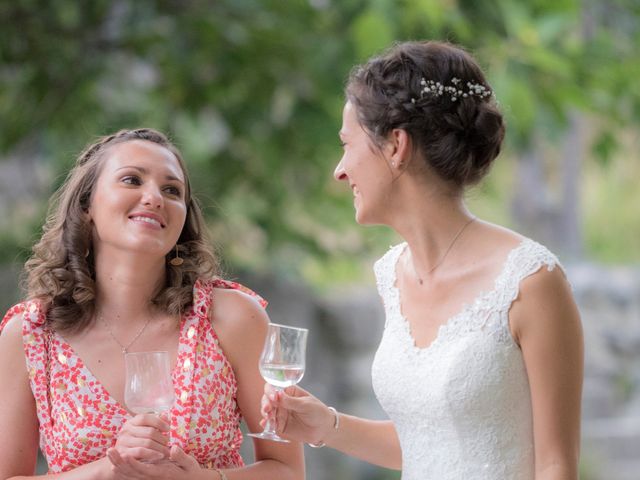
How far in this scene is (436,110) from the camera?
256 cm

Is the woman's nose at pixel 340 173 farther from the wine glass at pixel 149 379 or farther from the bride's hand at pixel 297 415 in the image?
the wine glass at pixel 149 379

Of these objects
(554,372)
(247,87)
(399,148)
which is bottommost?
(554,372)

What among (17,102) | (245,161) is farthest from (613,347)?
(17,102)

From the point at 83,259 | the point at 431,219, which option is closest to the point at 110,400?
the point at 83,259

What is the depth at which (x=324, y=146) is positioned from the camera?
5.23m

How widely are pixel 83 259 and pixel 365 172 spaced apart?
0.81 metres

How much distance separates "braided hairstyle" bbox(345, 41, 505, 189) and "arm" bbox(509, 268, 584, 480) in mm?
355

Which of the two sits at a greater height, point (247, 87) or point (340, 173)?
point (247, 87)

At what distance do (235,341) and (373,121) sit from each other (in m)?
0.68

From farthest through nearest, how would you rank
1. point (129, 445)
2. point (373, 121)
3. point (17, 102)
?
Answer: point (17, 102), point (373, 121), point (129, 445)

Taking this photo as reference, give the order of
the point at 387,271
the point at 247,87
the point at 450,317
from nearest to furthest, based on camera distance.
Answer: the point at 450,317, the point at 387,271, the point at 247,87

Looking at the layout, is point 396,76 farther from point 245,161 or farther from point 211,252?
point 245,161

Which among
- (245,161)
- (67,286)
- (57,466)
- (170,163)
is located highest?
(245,161)

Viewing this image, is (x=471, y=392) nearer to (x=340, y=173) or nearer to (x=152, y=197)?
(x=340, y=173)
